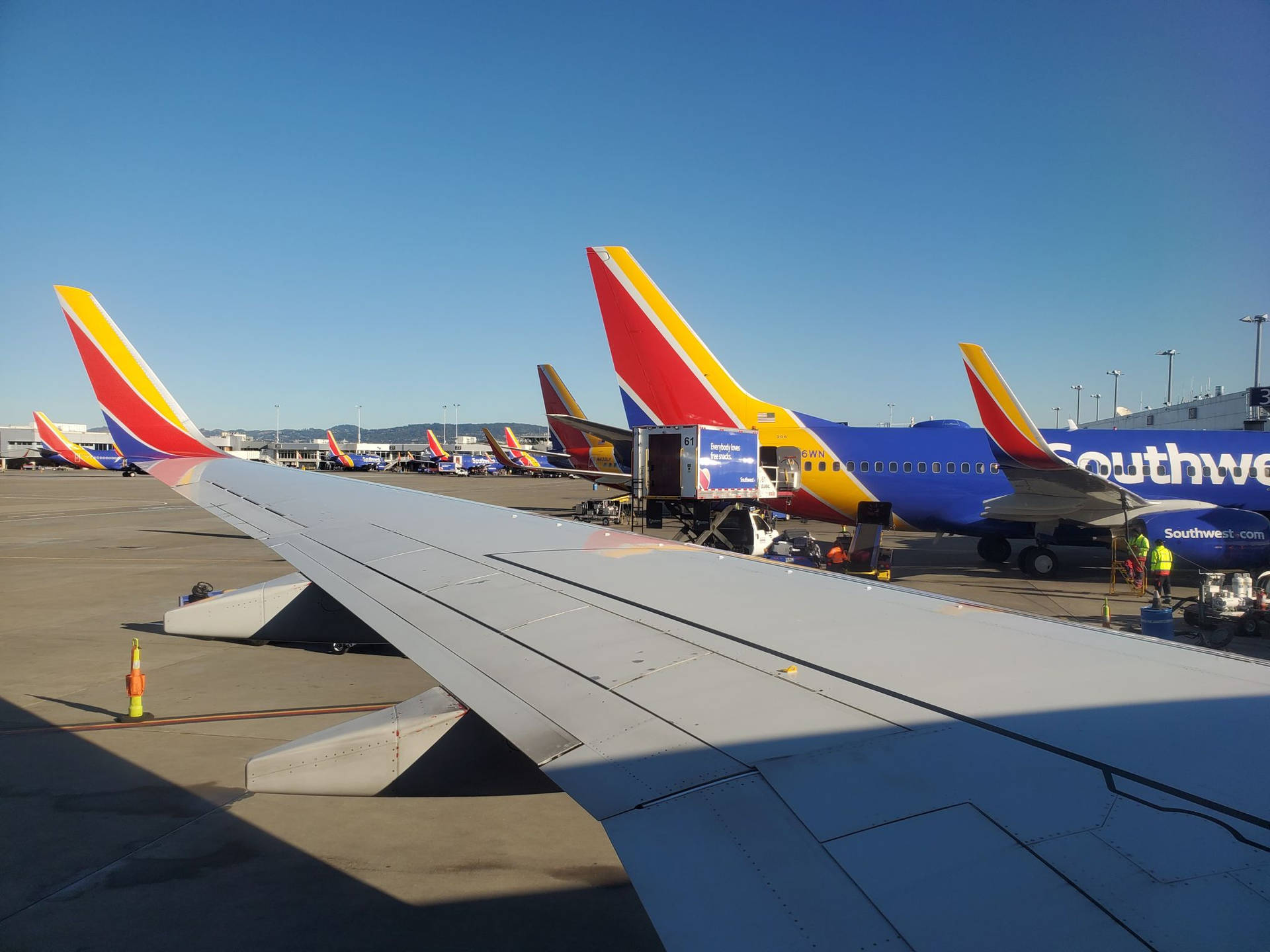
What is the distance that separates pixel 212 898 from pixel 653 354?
621 inches

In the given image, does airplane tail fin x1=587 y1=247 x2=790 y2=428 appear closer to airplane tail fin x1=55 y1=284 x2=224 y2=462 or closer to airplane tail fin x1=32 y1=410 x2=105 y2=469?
airplane tail fin x1=55 y1=284 x2=224 y2=462

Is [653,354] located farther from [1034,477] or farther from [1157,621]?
[1157,621]

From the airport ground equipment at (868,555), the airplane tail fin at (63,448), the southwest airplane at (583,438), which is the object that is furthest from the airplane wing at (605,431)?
the airplane tail fin at (63,448)

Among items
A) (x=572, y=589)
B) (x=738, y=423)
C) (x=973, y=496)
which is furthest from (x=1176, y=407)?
(x=572, y=589)

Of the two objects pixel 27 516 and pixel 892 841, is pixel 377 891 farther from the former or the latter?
pixel 27 516

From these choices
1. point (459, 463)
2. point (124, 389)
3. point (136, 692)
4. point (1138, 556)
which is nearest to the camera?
point (136, 692)

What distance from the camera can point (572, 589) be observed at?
4.42m

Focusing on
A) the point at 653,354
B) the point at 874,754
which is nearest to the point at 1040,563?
the point at 653,354

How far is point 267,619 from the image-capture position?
8.27 m

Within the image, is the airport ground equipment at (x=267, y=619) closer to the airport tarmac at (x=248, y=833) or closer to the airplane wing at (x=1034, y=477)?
the airport tarmac at (x=248, y=833)

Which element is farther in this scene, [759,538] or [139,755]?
[759,538]

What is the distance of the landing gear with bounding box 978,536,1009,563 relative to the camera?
2075cm

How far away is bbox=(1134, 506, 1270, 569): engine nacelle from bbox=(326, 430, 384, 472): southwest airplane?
81.8 meters

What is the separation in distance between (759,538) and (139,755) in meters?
11.6
